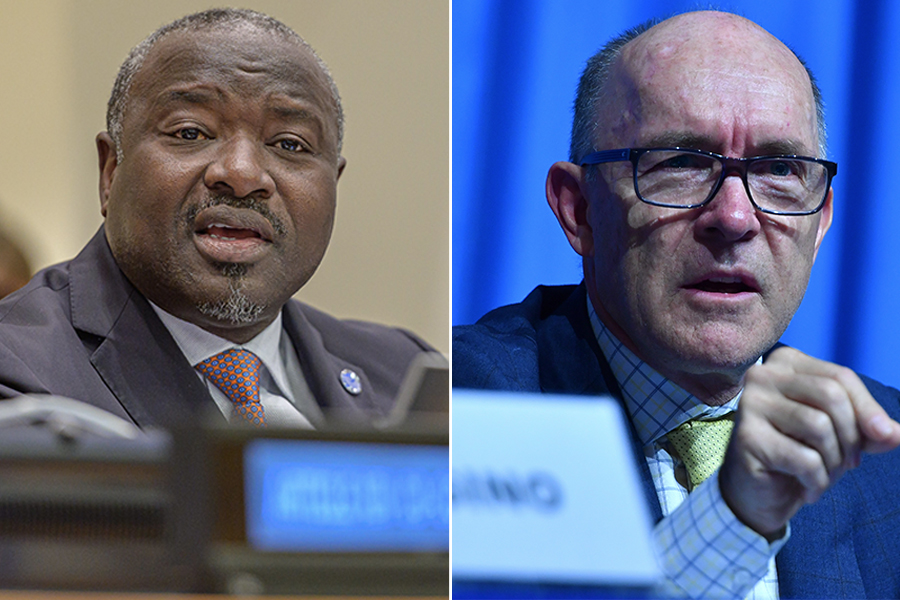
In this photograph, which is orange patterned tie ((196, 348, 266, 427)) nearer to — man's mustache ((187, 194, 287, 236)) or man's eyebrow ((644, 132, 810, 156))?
man's mustache ((187, 194, 287, 236))

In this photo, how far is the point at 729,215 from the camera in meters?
2.68

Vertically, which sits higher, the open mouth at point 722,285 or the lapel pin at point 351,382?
the open mouth at point 722,285

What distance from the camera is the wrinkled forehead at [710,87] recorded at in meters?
2.70

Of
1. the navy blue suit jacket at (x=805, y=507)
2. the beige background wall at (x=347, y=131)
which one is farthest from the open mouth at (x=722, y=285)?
the beige background wall at (x=347, y=131)

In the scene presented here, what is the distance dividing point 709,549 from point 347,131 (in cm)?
132

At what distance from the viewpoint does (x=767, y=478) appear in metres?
2.72

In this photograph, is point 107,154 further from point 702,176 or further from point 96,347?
point 702,176

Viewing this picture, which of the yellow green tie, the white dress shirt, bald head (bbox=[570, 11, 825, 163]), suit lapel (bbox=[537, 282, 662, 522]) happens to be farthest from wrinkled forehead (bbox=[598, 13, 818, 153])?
the white dress shirt

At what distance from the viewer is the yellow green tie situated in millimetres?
2736

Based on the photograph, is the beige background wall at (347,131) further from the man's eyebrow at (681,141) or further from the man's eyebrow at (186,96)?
the man's eyebrow at (681,141)

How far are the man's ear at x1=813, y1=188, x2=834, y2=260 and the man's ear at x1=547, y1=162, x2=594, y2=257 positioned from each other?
1.88ft

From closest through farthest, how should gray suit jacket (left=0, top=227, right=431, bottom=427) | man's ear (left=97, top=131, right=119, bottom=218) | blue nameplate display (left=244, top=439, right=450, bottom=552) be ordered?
gray suit jacket (left=0, top=227, right=431, bottom=427)
man's ear (left=97, top=131, right=119, bottom=218)
blue nameplate display (left=244, top=439, right=450, bottom=552)

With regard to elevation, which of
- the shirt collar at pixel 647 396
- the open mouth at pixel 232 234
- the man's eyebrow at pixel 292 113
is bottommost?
the shirt collar at pixel 647 396

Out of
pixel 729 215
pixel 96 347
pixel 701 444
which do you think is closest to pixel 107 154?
pixel 96 347
